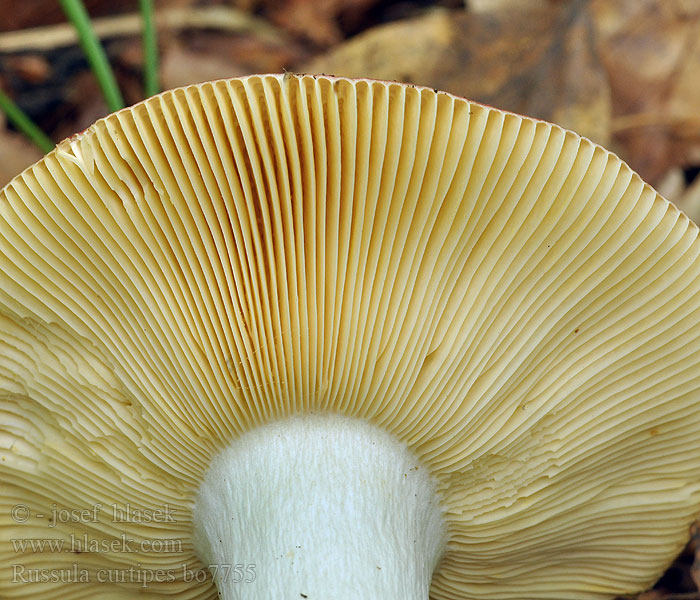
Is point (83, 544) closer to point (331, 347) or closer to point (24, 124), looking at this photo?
point (331, 347)

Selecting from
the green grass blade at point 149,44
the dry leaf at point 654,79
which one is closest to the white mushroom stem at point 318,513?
the green grass blade at point 149,44

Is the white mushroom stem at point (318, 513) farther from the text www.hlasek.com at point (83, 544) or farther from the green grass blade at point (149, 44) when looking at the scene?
the green grass blade at point (149, 44)

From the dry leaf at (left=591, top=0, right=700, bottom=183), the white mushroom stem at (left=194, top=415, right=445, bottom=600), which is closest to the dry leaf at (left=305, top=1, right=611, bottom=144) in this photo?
the dry leaf at (left=591, top=0, right=700, bottom=183)

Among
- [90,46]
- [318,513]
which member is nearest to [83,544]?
[318,513]

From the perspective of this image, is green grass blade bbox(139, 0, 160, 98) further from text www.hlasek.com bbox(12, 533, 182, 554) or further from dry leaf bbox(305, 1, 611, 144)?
text www.hlasek.com bbox(12, 533, 182, 554)

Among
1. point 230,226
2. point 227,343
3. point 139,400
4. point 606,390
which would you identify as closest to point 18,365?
point 139,400
